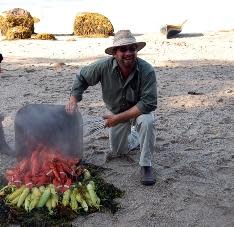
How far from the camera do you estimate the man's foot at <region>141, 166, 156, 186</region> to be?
15.5 feet

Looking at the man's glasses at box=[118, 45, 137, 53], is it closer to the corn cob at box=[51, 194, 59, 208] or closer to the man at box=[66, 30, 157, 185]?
the man at box=[66, 30, 157, 185]

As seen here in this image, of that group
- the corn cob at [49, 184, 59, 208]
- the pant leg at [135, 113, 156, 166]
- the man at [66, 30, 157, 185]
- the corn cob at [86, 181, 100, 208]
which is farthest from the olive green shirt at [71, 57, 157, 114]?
the corn cob at [49, 184, 59, 208]

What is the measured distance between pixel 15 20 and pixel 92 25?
9.97ft

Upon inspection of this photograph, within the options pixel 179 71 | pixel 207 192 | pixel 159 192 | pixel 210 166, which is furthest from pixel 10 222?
pixel 179 71

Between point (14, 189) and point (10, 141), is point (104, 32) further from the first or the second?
point (14, 189)

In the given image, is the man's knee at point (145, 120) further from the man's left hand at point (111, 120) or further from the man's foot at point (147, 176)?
the man's foot at point (147, 176)

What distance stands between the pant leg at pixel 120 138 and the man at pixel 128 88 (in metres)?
0.22

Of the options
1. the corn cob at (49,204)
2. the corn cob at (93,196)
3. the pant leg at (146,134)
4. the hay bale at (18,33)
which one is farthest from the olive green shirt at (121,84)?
the hay bale at (18,33)

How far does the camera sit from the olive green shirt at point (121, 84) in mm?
4621

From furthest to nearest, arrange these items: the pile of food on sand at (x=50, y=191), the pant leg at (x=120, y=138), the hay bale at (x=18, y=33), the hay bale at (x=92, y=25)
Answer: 1. the hay bale at (x=92, y=25)
2. the hay bale at (x=18, y=33)
3. the pant leg at (x=120, y=138)
4. the pile of food on sand at (x=50, y=191)

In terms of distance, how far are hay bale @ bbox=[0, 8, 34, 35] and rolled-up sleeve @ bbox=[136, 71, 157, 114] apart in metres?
13.1

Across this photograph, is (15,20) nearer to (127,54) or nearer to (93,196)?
(127,54)

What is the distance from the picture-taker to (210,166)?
5.17m

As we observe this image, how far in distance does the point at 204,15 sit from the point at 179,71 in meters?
13.5
